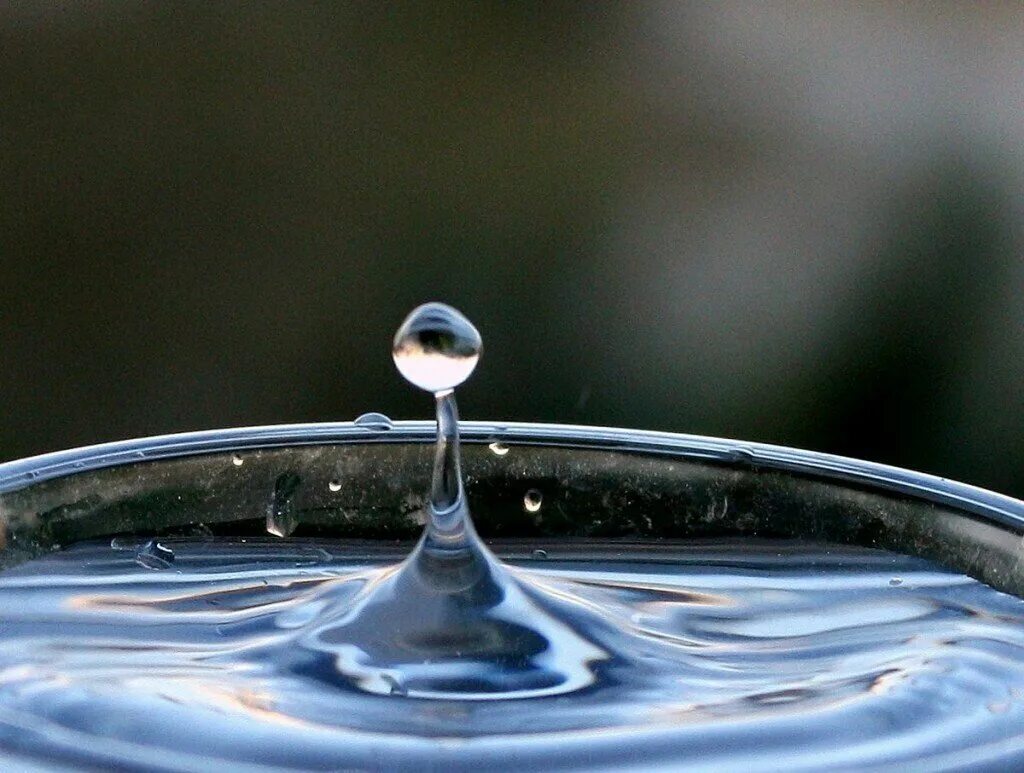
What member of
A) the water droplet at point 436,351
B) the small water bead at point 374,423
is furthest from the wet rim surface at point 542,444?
the water droplet at point 436,351

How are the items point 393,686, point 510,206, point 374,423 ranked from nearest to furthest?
point 393,686
point 374,423
point 510,206

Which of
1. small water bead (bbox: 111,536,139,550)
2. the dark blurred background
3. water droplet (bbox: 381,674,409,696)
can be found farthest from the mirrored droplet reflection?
the dark blurred background

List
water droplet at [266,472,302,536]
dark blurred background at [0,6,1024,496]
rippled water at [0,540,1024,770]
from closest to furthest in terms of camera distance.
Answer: rippled water at [0,540,1024,770]
water droplet at [266,472,302,536]
dark blurred background at [0,6,1024,496]

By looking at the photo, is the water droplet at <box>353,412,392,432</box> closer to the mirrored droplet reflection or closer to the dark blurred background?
the mirrored droplet reflection

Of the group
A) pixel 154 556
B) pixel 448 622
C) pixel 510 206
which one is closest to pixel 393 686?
pixel 448 622

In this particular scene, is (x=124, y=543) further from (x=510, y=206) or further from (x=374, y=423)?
(x=510, y=206)
